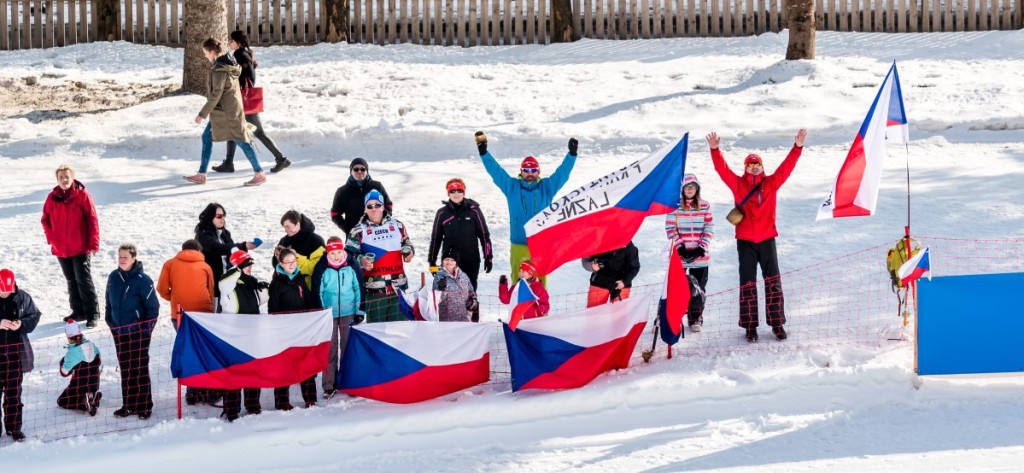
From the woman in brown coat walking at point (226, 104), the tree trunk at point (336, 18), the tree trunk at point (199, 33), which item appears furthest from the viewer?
the tree trunk at point (336, 18)

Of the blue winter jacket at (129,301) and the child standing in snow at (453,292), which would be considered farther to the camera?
the child standing in snow at (453,292)

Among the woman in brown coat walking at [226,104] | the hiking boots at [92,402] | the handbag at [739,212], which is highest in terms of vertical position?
the woman in brown coat walking at [226,104]

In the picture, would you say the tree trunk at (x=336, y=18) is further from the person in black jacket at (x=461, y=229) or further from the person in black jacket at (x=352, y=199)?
the person in black jacket at (x=461, y=229)

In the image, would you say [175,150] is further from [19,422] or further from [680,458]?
[680,458]

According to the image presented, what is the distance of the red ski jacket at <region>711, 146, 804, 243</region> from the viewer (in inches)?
444

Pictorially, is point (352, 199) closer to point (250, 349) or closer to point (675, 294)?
point (250, 349)

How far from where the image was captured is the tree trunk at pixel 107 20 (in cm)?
2138

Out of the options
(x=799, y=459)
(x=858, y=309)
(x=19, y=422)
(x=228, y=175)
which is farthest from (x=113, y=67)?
(x=799, y=459)

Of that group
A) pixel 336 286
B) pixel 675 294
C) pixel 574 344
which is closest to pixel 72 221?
pixel 336 286

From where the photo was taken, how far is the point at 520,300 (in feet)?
35.2

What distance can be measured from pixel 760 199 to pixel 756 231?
26cm

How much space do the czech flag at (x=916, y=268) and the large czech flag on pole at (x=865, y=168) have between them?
635 millimetres

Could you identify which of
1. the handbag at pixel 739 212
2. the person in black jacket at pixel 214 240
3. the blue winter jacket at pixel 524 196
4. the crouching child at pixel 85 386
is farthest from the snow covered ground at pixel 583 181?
the person in black jacket at pixel 214 240

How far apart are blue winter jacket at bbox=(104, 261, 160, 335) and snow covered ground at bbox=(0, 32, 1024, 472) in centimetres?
87
